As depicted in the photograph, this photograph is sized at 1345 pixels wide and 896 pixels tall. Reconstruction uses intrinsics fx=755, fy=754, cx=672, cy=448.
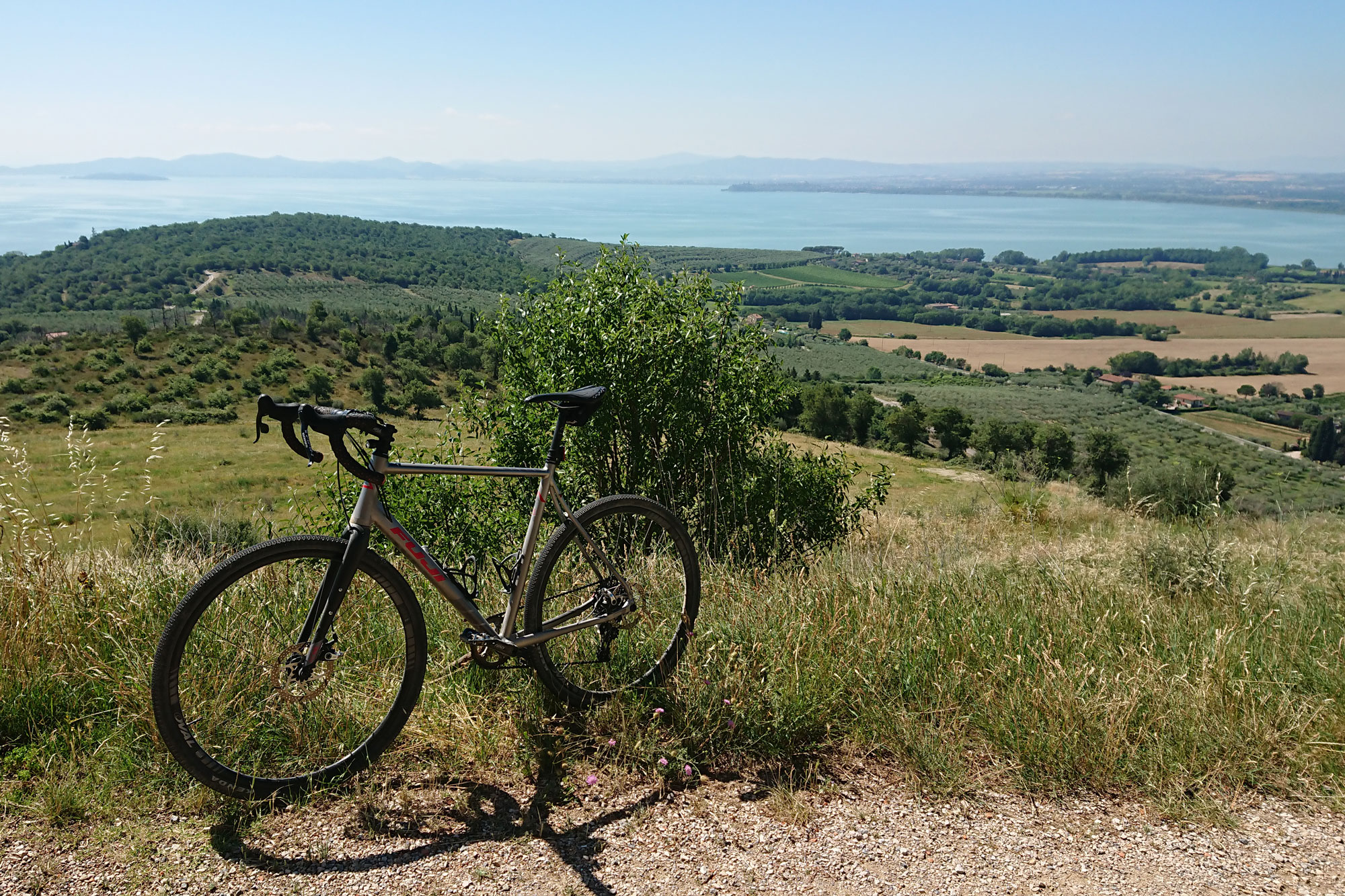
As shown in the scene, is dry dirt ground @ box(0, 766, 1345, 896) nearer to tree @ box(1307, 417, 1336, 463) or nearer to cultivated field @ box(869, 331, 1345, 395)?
tree @ box(1307, 417, 1336, 463)

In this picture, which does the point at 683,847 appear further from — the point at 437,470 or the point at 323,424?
the point at 323,424

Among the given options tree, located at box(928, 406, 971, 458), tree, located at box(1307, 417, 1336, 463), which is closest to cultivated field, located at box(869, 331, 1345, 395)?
tree, located at box(1307, 417, 1336, 463)

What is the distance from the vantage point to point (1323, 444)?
61.8m

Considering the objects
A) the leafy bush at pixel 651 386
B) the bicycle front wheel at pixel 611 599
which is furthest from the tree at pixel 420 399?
the bicycle front wheel at pixel 611 599

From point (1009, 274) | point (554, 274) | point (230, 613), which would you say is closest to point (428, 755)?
point (230, 613)

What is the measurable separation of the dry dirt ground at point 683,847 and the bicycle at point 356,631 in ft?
0.76

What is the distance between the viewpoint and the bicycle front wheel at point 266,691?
232cm

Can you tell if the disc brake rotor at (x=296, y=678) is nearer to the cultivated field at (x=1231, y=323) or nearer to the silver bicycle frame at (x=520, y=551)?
the silver bicycle frame at (x=520, y=551)

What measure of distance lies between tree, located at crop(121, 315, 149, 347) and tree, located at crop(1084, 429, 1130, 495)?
9376 centimetres

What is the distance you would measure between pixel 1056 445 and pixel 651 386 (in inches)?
2141

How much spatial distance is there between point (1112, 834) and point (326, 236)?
578ft

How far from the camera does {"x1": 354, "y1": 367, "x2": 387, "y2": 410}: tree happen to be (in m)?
75.1

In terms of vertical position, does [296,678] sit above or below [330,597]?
below

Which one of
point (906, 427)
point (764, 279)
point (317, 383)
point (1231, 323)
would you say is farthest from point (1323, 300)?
point (317, 383)
